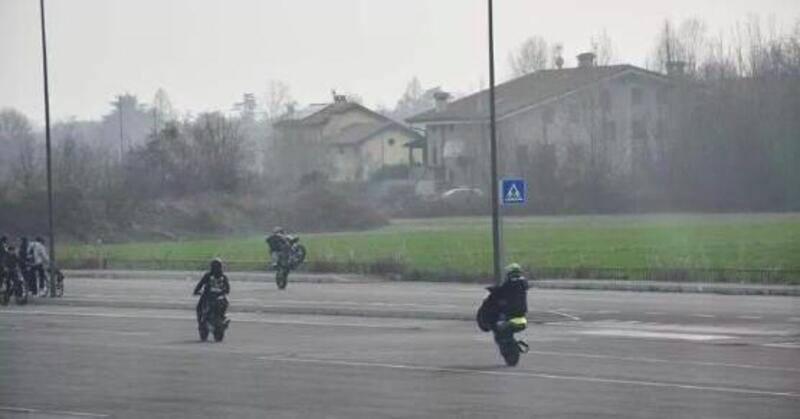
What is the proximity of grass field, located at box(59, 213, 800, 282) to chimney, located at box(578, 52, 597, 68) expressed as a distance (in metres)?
13.5

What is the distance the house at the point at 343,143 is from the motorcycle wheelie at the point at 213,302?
2209 inches

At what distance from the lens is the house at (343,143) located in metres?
90.9

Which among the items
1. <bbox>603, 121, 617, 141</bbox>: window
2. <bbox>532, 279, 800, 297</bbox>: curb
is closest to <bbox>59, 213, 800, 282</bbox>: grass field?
<bbox>532, 279, 800, 297</bbox>: curb

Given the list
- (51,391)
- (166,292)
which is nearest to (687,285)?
(166,292)

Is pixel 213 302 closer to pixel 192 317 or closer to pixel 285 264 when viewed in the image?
pixel 192 317

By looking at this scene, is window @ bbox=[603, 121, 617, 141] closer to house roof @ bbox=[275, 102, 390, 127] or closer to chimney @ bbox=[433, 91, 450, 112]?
chimney @ bbox=[433, 91, 450, 112]

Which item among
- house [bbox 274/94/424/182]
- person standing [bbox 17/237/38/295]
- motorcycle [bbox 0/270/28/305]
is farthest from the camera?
house [bbox 274/94/424/182]

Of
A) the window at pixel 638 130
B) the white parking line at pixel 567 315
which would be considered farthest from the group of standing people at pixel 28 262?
the window at pixel 638 130

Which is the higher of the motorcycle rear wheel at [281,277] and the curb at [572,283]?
the motorcycle rear wheel at [281,277]

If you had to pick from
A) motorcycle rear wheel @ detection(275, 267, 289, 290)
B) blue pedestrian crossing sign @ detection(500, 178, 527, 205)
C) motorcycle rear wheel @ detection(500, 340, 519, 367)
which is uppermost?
blue pedestrian crossing sign @ detection(500, 178, 527, 205)

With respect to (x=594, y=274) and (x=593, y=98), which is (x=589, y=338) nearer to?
(x=594, y=274)

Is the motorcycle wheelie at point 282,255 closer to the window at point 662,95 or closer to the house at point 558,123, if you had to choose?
the house at point 558,123

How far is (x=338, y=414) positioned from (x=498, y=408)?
172 cm

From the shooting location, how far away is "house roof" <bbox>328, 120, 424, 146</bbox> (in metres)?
100
